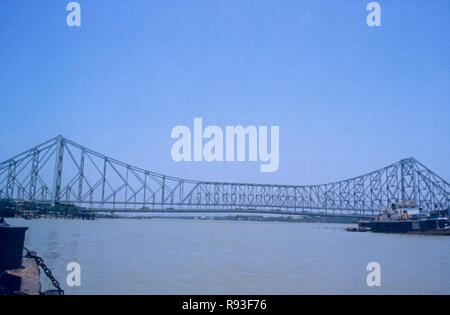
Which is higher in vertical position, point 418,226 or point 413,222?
point 413,222

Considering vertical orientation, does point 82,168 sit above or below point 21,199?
above

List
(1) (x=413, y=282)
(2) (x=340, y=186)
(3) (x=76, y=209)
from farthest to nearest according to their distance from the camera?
(2) (x=340, y=186)
(3) (x=76, y=209)
(1) (x=413, y=282)

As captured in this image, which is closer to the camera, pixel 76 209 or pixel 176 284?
pixel 176 284

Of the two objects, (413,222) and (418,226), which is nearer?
(418,226)

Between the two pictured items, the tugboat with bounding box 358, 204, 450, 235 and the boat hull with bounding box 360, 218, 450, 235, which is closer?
the boat hull with bounding box 360, 218, 450, 235

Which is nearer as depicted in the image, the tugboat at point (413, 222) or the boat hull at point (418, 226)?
the boat hull at point (418, 226)

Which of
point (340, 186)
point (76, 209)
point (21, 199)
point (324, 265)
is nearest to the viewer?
point (324, 265)
